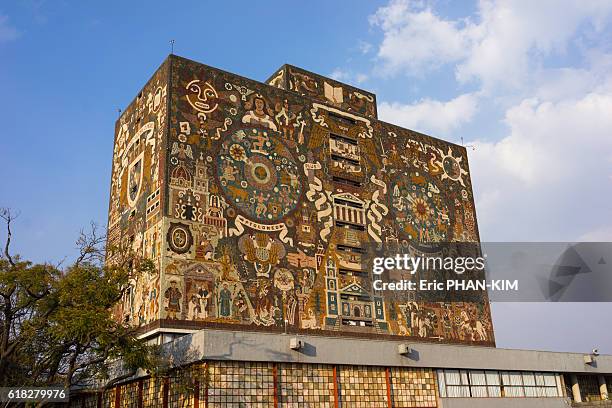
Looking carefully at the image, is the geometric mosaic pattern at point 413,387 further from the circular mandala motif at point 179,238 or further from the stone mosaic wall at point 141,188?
the circular mandala motif at point 179,238

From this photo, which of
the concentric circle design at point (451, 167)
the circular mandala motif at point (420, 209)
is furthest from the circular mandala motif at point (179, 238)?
the concentric circle design at point (451, 167)

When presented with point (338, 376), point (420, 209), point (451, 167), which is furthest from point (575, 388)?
point (451, 167)

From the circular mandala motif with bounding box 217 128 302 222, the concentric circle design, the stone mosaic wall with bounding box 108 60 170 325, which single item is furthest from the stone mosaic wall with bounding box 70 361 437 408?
the concentric circle design

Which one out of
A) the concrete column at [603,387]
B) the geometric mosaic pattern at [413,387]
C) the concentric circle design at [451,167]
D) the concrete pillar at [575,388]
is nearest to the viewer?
the geometric mosaic pattern at [413,387]

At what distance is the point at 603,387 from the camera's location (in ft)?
91.6

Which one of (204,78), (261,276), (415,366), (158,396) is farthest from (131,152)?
(415,366)

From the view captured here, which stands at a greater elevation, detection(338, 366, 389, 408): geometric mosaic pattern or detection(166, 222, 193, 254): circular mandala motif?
detection(166, 222, 193, 254): circular mandala motif

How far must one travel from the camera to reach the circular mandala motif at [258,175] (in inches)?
1022

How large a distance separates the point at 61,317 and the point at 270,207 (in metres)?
11.2

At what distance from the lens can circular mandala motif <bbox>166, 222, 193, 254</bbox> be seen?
77.9 feet

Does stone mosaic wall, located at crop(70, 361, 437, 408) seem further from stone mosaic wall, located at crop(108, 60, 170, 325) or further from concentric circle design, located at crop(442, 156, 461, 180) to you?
concentric circle design, located at crop(442, 156, 461, 180)

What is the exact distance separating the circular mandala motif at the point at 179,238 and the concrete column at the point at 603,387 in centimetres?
1864

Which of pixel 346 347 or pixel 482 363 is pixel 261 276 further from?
pixel 482 363

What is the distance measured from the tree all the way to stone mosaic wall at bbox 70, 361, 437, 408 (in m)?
1.37
